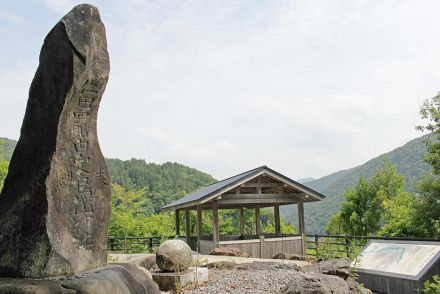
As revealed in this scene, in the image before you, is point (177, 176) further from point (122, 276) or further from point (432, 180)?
point (122, 276)

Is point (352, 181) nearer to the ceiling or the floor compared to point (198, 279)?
nearer to the ceiling

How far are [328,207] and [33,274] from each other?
303 feet

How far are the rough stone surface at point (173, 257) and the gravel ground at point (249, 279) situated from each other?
0.64 m

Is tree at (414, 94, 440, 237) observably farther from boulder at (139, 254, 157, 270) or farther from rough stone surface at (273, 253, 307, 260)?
boulder at (139, 254, 157, 270)

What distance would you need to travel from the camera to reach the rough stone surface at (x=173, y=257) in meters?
8.66

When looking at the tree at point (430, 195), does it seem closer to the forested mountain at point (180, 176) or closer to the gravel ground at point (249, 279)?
the gravel ground at point (249, 279)

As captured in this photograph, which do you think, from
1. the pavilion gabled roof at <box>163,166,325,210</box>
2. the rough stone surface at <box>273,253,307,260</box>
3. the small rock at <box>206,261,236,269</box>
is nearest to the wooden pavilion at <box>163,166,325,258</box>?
the pavilion gabled roof at <box>163,166,325,210</box>

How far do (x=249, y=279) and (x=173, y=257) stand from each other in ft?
5.18

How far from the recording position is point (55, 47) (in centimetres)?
427

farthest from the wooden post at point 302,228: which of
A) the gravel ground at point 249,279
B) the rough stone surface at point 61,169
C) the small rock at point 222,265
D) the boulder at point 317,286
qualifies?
the rough stone surface at point 61,169

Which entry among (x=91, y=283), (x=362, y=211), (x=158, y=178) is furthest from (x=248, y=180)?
(x=158, y=178)

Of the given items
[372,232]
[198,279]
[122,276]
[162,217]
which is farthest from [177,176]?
[122,276]

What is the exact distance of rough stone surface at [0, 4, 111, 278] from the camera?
12.7 ft

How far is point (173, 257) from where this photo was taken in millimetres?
8648
